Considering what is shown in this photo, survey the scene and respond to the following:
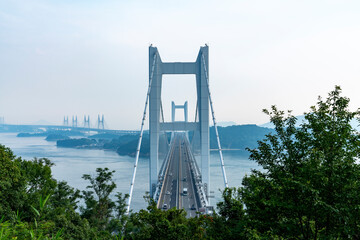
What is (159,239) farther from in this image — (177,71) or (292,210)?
(177,71)

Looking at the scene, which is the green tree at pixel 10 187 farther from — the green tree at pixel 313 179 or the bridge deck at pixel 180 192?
the bridge deck at pixel 180 192

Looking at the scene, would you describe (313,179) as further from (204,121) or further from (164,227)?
(204,121)

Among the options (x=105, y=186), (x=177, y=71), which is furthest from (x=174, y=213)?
(x=177, y=71)

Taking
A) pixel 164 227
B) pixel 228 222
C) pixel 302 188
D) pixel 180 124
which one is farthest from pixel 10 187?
pixel 180 124

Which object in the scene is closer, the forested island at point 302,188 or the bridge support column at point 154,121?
the forested island at point 302,188

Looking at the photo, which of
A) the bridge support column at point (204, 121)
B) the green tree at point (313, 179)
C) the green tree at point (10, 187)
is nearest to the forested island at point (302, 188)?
the green tree at point (313, 179)

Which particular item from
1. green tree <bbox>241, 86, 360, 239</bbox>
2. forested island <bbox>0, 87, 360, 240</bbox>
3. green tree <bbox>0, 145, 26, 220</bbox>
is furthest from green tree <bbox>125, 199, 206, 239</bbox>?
green tree <bbox>0, 145, 26, 220</bbox>
